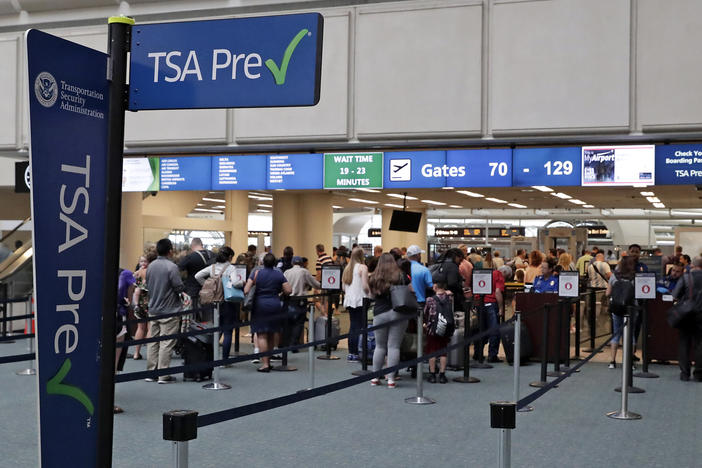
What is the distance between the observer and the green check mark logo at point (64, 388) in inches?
98.8

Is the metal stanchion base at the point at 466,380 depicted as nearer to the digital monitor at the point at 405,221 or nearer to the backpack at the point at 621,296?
the backpack at the point at 621,296

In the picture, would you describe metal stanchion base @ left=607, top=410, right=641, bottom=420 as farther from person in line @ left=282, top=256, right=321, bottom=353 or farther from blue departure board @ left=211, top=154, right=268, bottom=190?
blue departure board @ left=211, top=154, right=268, bottom=190

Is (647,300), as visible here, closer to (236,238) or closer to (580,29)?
(580,29)

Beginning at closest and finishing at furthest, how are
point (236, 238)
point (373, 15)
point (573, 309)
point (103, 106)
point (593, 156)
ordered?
point (103, 106) < point (593, 156) < point (373, 15) < point (573, 309) < point (236, 238)

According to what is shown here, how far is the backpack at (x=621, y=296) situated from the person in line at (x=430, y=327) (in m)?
2.48

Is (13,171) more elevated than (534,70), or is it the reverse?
(534,70)

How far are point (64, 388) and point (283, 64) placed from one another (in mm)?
1423

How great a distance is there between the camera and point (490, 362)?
1137 centimetres

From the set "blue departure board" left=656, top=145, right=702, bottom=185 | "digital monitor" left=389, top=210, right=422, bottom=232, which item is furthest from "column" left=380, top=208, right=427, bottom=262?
"blue departure board" left=656, top=145, right=702, bottom=185

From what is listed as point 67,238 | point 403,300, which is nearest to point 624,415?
point 403,300

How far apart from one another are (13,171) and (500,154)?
8.53 metres

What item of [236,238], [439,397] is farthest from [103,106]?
[236,238]

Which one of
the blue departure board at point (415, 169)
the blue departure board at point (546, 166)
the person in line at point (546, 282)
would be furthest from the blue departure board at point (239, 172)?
the person in line at point (546, 282)

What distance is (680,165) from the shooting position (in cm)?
970
